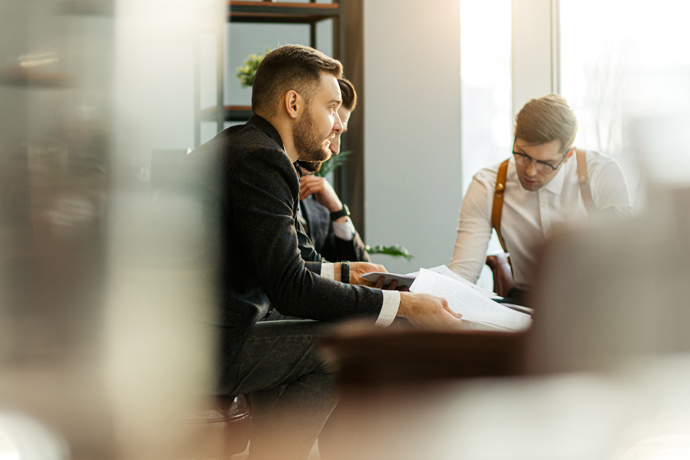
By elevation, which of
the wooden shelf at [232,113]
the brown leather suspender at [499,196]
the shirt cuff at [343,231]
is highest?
the wooden shelf at [232,113]

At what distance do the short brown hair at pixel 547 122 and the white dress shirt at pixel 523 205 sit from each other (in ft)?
0.64

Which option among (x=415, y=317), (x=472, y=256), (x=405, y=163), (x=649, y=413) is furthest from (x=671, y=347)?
(x=405, y=163)

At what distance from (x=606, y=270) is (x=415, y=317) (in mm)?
511

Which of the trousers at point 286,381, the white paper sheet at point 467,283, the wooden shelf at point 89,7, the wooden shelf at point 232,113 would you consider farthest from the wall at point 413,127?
the wooden shelf at point 89,7

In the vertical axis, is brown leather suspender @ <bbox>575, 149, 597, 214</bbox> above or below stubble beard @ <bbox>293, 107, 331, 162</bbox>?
below

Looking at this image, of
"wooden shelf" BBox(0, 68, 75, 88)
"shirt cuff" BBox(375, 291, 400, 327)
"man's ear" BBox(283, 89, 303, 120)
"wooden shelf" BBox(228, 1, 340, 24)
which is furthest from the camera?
"wooden shelf" BBox(228, 1, 340, 24)

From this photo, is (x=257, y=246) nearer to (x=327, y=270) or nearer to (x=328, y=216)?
(x=327, y=270)

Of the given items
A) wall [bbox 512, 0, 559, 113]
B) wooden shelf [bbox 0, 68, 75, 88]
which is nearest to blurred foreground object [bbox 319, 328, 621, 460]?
wooden shelf [bbox 0, 68, 75, 88]

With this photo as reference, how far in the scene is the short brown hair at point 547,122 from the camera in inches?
63.2

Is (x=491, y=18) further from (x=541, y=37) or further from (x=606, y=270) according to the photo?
(x=606, y=270)

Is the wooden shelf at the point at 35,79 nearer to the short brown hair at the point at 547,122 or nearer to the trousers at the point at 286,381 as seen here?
the trousers at the point at 286,381

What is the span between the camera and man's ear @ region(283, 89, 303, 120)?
4.28ft

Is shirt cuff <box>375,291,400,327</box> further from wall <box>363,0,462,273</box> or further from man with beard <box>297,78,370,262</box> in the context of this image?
wall <box>363,0,462,273</box>

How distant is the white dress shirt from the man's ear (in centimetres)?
78
